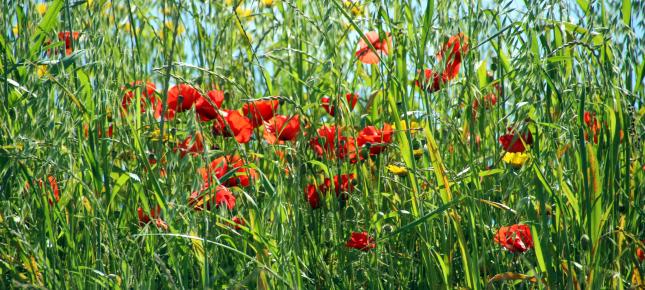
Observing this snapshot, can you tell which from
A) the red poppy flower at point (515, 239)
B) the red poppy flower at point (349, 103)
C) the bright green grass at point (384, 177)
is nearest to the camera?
the bright green grass at point (384, 177)

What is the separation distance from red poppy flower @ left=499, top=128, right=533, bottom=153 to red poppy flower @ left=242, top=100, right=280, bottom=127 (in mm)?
366

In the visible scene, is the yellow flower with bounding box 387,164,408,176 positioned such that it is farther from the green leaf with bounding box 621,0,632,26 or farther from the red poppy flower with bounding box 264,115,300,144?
the green leaf with bounding box 621,0,632,26

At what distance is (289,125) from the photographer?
155 cm

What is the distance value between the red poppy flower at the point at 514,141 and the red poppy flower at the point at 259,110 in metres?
0.37

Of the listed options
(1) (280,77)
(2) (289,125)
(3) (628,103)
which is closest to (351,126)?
(2) (289,125)

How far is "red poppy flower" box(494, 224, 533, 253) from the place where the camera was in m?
1.28

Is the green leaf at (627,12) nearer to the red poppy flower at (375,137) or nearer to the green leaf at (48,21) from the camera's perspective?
the red poppy flower at (375,137)

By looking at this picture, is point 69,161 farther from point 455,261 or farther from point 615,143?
point 615,143

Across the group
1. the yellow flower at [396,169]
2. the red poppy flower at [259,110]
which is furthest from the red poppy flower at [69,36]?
the yellow flower at [396,169]

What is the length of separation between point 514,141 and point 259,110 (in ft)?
1.62

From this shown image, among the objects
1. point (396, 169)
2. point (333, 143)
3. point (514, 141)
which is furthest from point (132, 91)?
point (514, 141)

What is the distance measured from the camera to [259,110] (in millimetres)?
1562

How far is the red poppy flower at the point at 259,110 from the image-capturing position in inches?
55.8

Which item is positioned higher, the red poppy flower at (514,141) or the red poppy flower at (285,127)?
the red poppy flower at (285,127)
